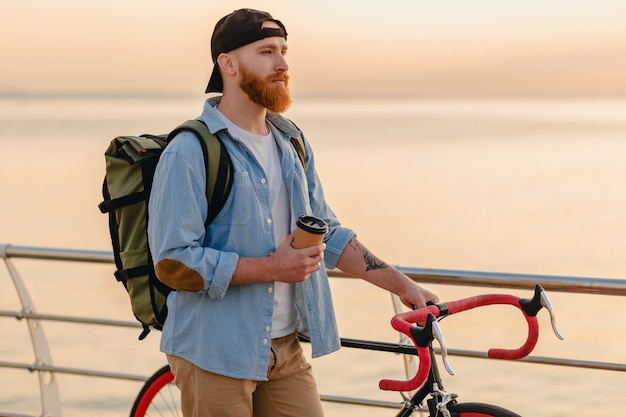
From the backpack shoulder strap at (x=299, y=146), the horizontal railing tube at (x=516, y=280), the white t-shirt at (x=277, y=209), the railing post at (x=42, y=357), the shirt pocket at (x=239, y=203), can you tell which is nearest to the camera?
the shirt pocket at (x=239, y=203)

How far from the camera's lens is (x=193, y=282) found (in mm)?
2627

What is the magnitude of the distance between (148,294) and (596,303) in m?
9.03

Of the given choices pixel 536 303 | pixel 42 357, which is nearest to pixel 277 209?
pixel 536 303

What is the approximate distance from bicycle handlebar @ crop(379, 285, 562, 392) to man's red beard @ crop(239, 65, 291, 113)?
668 millimetres

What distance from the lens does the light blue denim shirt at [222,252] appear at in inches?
103

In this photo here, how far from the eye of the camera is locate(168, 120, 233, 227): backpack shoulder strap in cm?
267

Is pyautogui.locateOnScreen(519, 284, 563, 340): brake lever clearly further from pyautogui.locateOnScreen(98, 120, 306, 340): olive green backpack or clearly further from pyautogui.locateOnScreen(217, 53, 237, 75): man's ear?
pyautogui.locateOnScreen(217, 53, 237, 75): man's ear

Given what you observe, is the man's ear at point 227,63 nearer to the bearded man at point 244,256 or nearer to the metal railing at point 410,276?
the bearded man at point 244,256

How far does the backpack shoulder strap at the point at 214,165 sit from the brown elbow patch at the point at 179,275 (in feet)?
0.59

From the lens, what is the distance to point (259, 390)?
9.59 ft

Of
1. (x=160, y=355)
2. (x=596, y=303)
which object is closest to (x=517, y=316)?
(x=596, y=303)

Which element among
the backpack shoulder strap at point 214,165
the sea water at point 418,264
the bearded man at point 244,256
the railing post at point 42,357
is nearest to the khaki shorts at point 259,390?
the bearded man at point 244,256

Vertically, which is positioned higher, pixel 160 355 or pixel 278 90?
pixel 160 355

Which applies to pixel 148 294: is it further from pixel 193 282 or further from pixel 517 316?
pixel 517 316
